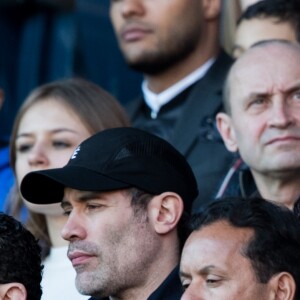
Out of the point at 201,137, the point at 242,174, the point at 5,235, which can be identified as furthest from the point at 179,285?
the point at 201,137

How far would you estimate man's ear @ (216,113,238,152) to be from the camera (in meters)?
5.57

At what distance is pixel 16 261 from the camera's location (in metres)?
4.43

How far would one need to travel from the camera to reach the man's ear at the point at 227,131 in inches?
219

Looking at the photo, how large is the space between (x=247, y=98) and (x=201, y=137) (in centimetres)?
72

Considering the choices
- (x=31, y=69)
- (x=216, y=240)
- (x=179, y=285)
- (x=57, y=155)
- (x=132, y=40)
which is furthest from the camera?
(x=31, y=69)

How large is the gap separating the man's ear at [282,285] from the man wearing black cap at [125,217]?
1.85ft

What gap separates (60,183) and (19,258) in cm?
42

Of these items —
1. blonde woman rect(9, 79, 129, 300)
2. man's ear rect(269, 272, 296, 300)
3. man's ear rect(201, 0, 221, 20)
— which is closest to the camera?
man's ear rect(269, 272, 296, 300)

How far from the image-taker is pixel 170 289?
15.0ft

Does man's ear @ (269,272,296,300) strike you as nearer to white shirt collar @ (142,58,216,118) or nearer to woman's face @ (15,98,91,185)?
woman's face @ (15,98,91,185)

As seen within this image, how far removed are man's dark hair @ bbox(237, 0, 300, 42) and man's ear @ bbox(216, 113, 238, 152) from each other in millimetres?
765

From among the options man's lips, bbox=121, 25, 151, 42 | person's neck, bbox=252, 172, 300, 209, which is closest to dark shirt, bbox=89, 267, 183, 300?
person's neck, bbox=252, 172, 300, 209

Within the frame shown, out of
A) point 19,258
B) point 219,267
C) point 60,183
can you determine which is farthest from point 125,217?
point 219,267

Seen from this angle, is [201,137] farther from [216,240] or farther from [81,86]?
[216,240]
